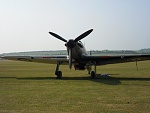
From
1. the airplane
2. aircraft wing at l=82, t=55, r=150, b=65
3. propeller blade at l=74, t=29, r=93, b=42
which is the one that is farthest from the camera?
aircraft wing at l=82, t=55, r=150, b=65

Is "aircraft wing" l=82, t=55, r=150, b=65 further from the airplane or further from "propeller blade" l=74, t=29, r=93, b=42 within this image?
"propeller blade" l=74, t=29, r=93, b=42

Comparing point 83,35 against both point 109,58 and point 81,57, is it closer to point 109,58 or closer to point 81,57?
point 81,57

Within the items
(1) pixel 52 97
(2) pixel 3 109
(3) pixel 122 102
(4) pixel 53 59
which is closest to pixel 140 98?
(3) pixel 122 102

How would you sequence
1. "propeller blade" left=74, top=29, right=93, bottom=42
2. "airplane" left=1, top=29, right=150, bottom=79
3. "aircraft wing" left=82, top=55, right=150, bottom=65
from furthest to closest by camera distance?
"aircraft wing" left=82, top=55, right=150, bottom=65, "propeller blade" left=74, top=29, right=93, bottom=42, "airplane" left=1, top=29, right=150, bottom=79

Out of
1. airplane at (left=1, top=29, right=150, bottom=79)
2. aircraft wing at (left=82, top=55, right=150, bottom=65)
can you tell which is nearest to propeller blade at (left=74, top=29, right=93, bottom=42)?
airplane at (left=1, top=29, right=150, bottom=79)

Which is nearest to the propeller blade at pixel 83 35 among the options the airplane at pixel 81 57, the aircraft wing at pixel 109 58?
the airplane at pixel 81 57

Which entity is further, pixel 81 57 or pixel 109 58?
pixel 81 57

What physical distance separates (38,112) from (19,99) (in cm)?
246

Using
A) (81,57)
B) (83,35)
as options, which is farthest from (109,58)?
(83,35)

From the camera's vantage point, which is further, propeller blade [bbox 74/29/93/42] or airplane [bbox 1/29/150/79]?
propeller blade [bbox 74/29/93/42]

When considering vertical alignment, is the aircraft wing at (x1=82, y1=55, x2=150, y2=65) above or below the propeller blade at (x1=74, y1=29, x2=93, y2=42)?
below

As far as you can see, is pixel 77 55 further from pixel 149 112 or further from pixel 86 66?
pixel 149 112

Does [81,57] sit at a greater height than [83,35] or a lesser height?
lesser

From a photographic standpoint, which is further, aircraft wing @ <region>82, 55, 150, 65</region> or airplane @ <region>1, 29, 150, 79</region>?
aircraft wing @ <region>82, 55, 150, 65</region>
